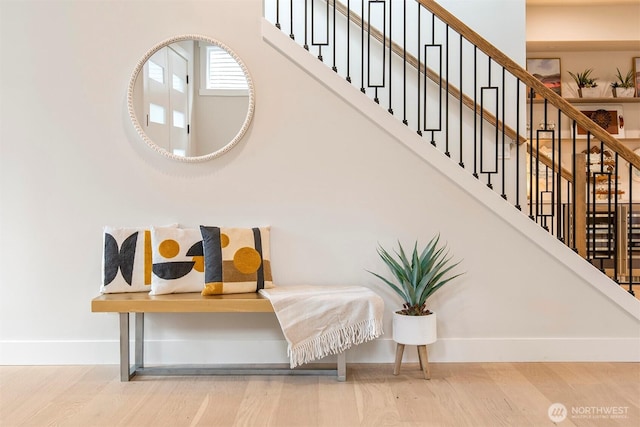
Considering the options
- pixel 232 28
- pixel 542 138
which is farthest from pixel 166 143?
pixel 542 138

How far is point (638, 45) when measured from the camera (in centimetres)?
577

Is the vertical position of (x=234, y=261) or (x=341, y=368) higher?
(x=234, y=261)

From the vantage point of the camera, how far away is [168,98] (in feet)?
11.1

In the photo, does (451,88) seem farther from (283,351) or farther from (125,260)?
(125,260)

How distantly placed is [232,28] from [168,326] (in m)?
1.74

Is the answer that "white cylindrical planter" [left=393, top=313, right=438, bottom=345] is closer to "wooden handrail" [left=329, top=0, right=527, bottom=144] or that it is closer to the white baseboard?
the white baseboard

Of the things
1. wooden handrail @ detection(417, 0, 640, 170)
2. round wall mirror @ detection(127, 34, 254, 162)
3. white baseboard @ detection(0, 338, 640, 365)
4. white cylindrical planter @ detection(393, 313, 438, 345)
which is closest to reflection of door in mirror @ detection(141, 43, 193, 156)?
round wall mirror @ detection(127, 34, 254, 162)

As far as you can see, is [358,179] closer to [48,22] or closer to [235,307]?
[235,307]

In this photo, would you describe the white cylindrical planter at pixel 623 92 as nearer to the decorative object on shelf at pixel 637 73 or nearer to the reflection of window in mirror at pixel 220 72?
the decorative object on shelf at pixel 637 73

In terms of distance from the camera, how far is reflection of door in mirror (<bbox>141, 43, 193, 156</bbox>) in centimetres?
338

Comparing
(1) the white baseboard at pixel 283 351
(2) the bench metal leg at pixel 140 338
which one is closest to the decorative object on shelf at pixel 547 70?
(1) the white baseboard at pixel 283 351

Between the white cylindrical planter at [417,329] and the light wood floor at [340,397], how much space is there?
20cm

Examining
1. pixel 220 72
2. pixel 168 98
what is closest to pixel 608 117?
pixel 220 72

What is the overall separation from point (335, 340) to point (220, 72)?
1629 mm
